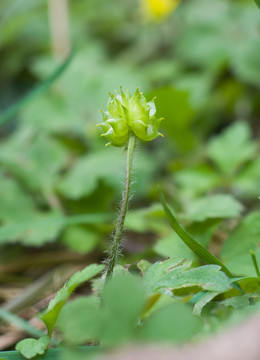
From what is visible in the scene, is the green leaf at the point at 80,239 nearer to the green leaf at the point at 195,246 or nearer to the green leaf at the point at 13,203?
the green leaf at the point at 13,203

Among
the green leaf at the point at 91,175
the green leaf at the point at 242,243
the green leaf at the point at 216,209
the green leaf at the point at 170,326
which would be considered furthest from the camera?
the green leaf at the point at 91,175

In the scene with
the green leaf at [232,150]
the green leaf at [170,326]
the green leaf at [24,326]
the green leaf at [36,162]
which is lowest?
the green leaf at [170,326]

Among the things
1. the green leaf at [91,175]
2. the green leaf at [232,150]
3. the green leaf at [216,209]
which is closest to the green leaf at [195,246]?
the green leaf at [216,209]

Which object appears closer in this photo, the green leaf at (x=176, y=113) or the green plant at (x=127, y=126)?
the green plant at (x=127, y=126)

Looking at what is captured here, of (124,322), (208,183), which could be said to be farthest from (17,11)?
(124,322)

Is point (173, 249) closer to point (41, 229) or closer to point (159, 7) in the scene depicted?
point (41, 229)

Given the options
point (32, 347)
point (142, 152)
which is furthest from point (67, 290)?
point (142, 152)

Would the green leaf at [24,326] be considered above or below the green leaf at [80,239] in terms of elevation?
below
